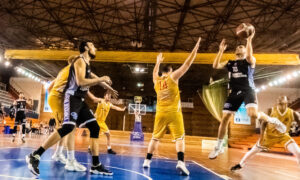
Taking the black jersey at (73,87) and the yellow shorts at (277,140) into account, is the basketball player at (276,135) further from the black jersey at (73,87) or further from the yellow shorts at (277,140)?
the black jersey at (73,87)

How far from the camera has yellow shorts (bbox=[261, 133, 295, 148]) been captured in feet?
17.0

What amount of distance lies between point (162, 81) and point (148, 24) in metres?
10.5

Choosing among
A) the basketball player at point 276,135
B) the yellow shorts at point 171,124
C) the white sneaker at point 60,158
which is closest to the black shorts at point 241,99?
the yellow shorts at point 171,124

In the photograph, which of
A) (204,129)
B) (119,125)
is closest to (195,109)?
(204,129)

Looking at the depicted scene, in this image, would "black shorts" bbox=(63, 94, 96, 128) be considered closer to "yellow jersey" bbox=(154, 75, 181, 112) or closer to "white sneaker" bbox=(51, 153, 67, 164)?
"white sneaker" bbox=(51, 153, 67, 164)

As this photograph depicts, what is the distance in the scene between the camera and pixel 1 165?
13.2 feet

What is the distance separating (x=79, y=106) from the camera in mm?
3924

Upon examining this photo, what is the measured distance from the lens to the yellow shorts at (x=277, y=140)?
5.19 meters

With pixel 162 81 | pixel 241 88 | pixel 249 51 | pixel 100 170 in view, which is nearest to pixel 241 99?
pixel 241 88

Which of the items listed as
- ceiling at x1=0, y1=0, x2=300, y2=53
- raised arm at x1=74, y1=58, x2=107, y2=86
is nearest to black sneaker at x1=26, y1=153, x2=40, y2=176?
A: raised arm at x1=74, y1=58, x2=107, y2=86

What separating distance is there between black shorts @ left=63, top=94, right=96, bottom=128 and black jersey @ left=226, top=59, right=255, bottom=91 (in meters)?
2.69

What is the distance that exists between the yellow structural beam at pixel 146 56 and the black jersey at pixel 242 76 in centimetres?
684

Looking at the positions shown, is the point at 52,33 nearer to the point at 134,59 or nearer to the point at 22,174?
the point at 134,59

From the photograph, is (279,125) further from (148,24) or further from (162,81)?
(148,24)
